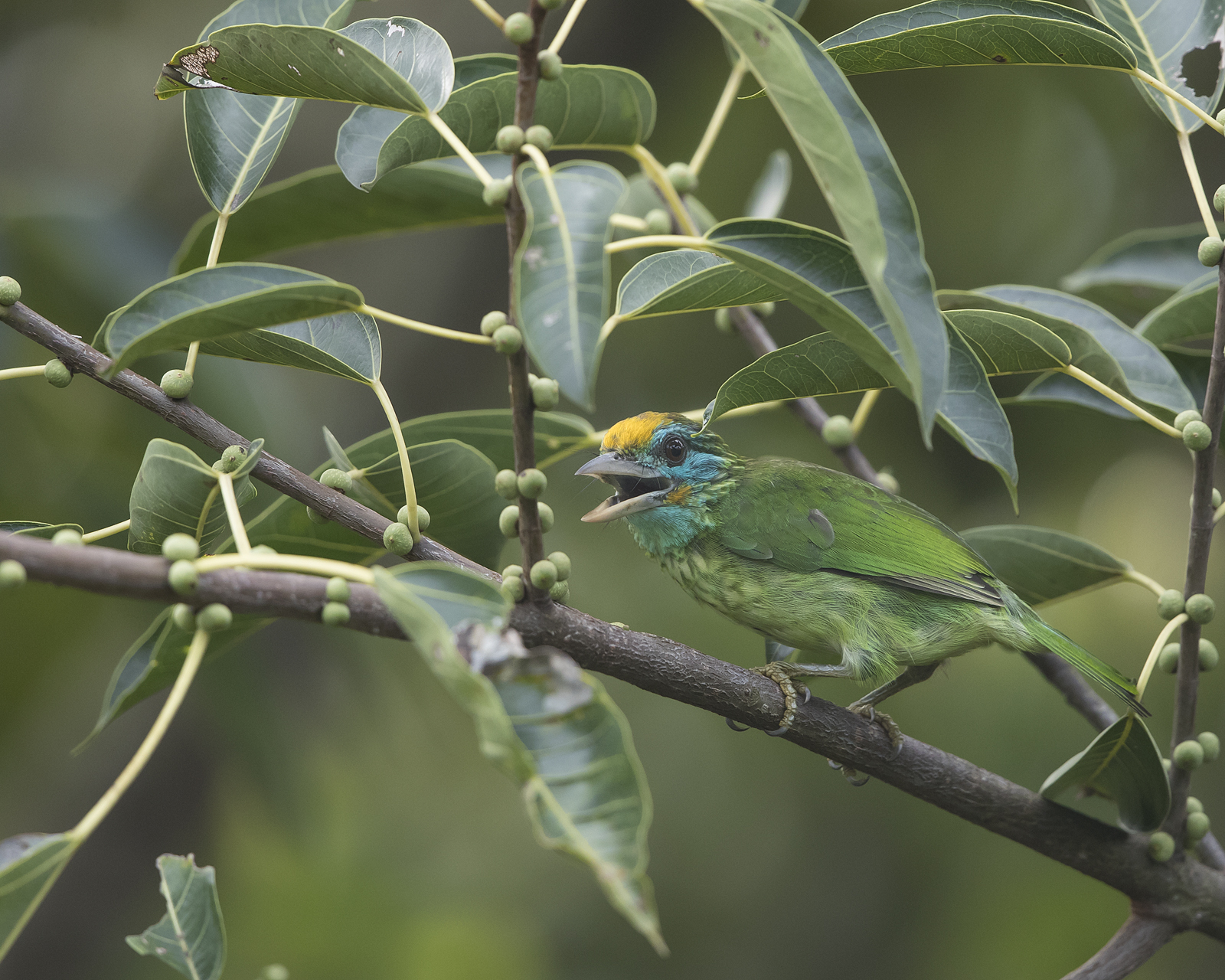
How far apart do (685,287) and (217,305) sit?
62 centimetres

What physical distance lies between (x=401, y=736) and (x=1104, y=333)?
4446 millimetres

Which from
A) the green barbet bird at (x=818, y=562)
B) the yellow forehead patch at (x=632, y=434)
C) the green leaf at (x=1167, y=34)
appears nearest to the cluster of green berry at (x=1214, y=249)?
the green leaf at (x=1167, y=34)

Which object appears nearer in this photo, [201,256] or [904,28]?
[904,28]

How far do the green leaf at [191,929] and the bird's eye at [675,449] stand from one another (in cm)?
152

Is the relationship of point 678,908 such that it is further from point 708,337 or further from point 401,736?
point 708,337

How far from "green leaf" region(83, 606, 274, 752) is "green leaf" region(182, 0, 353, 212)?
0.77 meters

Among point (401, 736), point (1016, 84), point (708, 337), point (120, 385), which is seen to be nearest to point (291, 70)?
point (120, 385)

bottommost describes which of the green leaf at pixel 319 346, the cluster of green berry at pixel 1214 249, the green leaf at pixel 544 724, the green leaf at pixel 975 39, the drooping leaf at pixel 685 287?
the green leaf at pixel 544 724

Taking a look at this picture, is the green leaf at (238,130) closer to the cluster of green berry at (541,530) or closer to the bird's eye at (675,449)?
the cluster of green berry at (541,530)

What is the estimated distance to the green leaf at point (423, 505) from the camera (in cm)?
200

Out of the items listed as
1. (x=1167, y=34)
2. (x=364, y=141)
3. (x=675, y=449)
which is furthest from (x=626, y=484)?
(x=1167, y=34)

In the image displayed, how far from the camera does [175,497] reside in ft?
5.46

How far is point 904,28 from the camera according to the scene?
5.85ft

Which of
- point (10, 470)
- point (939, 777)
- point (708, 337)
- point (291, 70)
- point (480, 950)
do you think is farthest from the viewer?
point (708, 337)
